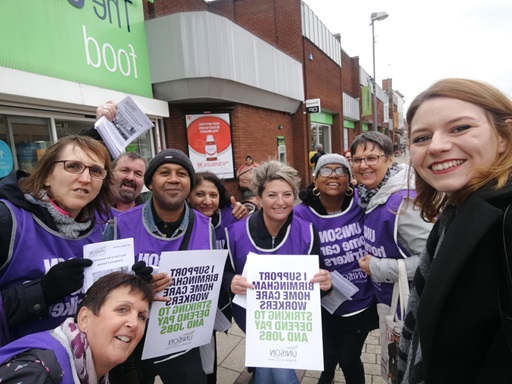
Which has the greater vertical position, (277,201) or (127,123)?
(127,123)

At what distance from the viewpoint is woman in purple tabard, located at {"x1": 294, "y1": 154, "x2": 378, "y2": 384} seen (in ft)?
7.13

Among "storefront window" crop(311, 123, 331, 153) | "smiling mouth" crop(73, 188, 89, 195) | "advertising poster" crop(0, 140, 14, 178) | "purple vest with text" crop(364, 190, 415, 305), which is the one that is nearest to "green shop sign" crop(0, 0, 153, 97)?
"advertising poster" crop(0, 140, 14, 178)

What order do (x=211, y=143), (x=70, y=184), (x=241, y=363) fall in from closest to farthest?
(x=70, y=184) < (x=241, y=363) < (x=211, y=143)

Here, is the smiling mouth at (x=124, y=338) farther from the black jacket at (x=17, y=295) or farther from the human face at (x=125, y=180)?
the human face at (x=125, y=180)

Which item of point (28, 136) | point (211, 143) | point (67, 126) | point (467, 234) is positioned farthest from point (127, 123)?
point (211, 143)

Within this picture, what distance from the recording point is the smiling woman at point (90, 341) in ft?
3.09

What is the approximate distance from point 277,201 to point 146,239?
90 cm

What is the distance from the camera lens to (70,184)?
1.50 meters

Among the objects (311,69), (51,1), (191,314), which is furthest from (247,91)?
(191,314)

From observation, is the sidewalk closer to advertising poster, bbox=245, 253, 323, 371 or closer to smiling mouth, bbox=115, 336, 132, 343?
advertising poster, bbox=245, 253, 323, 371

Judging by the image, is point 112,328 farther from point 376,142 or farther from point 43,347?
point 376,142

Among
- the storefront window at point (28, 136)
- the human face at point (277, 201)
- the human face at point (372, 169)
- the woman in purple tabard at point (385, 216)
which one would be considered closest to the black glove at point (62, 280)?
the human face at point (277, 201)

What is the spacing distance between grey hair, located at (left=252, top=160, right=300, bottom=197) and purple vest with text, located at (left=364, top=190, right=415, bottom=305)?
0.57 metres

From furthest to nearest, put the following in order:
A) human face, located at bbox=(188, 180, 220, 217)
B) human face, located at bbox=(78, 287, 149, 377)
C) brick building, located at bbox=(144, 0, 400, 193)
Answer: brick building, located at bbox=(144, 0, 400, 193) → human face, located at bbox=(188, 180, 220, 217) → human face, located at bbox=(78, 287, 149, 377)
